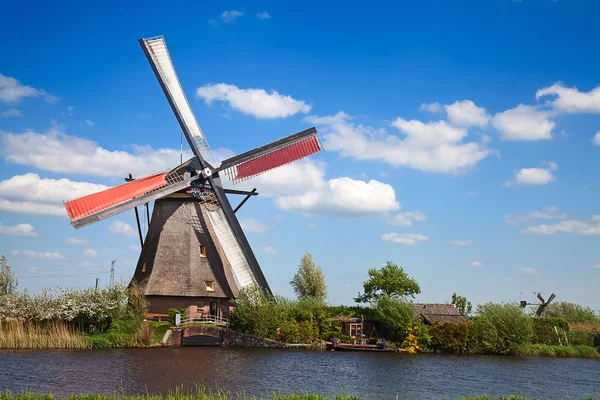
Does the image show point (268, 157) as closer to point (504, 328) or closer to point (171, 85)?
point (171, 85)

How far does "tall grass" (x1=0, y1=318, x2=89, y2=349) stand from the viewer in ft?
122

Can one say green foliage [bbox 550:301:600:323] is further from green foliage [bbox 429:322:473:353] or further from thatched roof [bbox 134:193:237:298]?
thatched roof [bbox 134:193:237:298]

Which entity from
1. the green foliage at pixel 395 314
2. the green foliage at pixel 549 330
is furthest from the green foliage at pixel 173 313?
the green foliage at pixel 549 330

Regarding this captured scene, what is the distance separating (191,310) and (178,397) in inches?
994

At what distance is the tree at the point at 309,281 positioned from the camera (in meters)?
70.1

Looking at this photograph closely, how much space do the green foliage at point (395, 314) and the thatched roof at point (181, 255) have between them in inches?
432

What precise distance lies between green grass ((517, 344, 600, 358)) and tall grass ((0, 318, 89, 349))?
31019 mm

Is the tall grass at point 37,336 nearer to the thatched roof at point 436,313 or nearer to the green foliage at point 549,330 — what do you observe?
the thatched roof at point 436,313

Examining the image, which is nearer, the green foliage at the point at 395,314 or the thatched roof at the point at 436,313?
the green foliage at the point at 395,314

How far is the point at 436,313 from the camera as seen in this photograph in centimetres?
4834

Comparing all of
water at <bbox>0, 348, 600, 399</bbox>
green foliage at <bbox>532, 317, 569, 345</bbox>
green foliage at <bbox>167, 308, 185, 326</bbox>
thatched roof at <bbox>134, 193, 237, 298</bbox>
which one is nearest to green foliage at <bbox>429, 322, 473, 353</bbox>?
water at <bbox>0, 348, 600, 399</bbox>

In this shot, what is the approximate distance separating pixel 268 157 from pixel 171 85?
8.30 metres

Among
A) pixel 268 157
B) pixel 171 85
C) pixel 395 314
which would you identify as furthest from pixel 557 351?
pixel 171 85

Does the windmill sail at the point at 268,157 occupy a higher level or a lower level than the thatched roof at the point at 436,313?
higher
